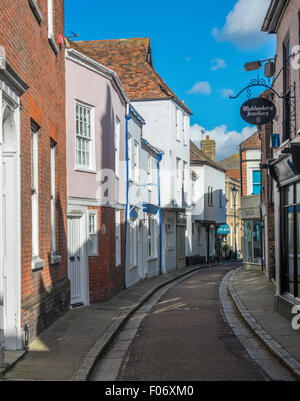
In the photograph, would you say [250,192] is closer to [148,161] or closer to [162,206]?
[162,206]

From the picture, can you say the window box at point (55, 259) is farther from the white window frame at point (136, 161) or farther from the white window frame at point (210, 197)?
the white window frame at point (210, 197)

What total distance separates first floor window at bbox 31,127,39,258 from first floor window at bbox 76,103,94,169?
4305 mm

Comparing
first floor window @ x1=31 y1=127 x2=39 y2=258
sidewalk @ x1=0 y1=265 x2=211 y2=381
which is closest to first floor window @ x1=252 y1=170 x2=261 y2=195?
sidewalk @ x1=0 y1=265 x2=211 y2=381

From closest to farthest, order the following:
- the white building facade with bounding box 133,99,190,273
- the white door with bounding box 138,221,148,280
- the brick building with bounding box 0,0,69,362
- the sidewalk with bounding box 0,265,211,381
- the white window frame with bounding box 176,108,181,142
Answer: the sidewalk with bounding box 0,265,211,381 < the brick building with bounding box 0,0,69,362 < the white door with bounding box 138,221,148,280 < the white building facade with bounding box 133,99,190,273 < the white window frame with bounding box 176,108,181,142

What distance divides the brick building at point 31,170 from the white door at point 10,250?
0.05ft

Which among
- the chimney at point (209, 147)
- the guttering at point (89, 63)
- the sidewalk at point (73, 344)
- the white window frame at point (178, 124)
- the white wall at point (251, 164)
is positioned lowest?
the sidewalk at point (73, 344)

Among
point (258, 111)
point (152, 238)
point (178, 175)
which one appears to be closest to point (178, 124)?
point (178, 175)

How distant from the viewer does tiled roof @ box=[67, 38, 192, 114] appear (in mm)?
30906

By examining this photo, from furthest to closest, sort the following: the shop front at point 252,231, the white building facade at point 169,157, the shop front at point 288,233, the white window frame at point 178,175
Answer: the white window frame at point 178,175, the white building facade at point 169,157, the shop front at point 252,231, the shop front at point 288,233

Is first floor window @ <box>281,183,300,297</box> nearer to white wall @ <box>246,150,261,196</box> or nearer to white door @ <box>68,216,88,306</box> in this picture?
white door @ <box>68,216,88,306</box>

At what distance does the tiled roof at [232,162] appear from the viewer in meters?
67.7

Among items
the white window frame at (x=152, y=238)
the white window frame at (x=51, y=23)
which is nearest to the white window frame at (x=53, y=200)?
the white window frame at (x=51, y=23)

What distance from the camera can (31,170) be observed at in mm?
10531
